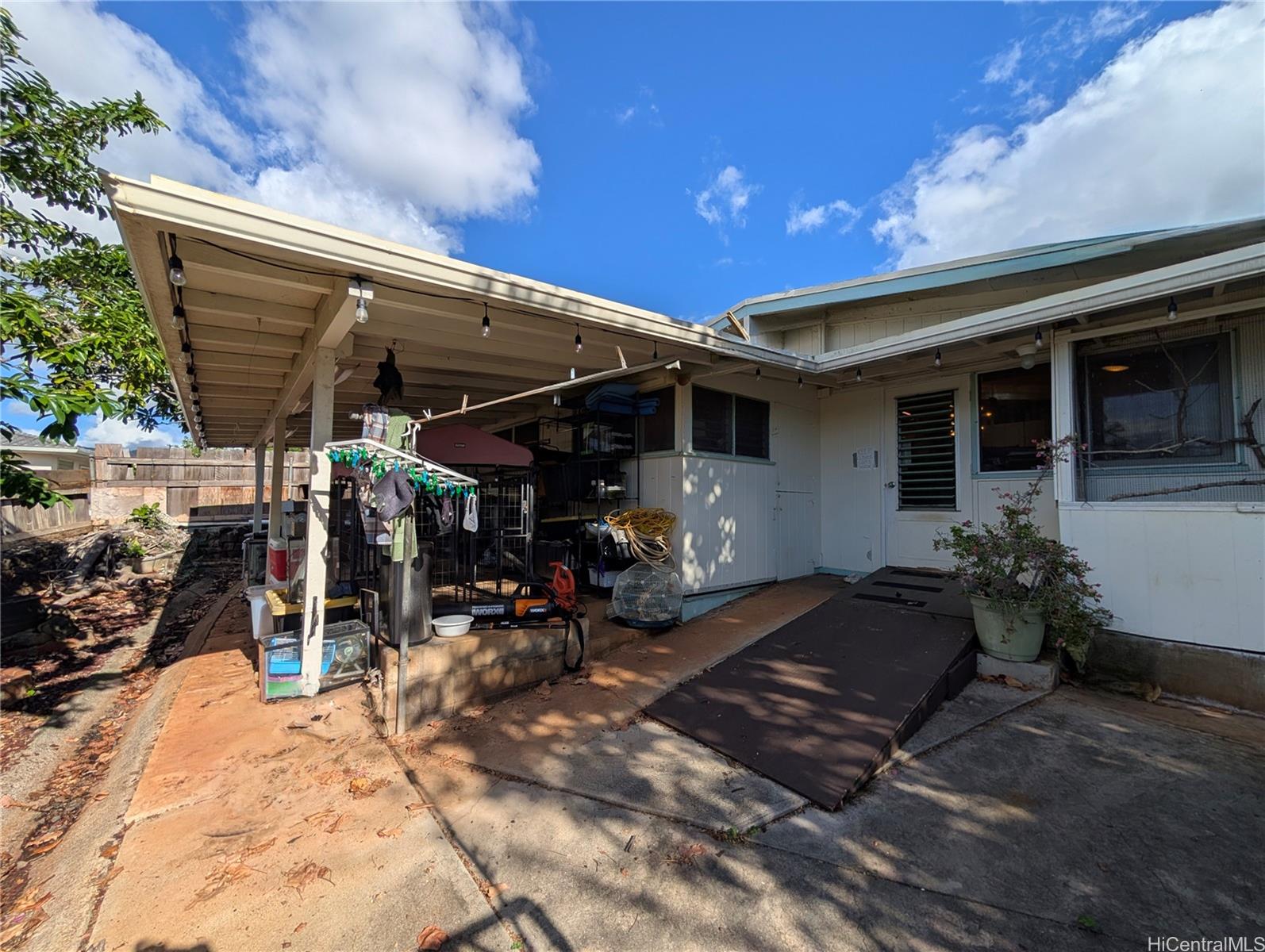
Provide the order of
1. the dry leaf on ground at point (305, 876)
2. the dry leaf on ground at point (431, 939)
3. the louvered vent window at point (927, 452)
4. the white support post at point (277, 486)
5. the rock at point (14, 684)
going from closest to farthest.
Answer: the dry leaf on ground at point (431, 939) → the dry leaf on ground at point (305, 876) → the rock at point (14, 684) → the louvered vent window at point (927, 452) → the white support post at point (277, 486)

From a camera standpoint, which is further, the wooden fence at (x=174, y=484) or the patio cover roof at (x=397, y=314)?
the wooden fence at (x=174, y=484)

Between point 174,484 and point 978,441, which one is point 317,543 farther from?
point 174,484

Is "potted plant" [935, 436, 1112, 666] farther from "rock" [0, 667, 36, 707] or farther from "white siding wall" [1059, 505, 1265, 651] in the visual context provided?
"rock" [0, 667, 36, 707]

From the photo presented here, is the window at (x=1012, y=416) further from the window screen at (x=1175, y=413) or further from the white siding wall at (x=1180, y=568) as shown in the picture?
the white siding wall at (x=1180, y=568)

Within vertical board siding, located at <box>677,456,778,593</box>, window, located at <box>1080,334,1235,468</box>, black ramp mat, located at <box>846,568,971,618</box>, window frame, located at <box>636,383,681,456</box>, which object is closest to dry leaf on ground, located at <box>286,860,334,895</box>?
vertical board siding, located at <box>677,456,778,593</box>

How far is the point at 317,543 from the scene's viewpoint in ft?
12.3

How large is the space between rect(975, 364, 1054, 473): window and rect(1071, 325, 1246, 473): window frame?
34.0 inches

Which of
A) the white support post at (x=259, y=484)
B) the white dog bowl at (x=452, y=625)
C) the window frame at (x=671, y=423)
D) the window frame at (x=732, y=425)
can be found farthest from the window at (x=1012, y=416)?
the white support post at (x=259, y=484)

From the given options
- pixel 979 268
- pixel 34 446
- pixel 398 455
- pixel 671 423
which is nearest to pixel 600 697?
pixel 398 455

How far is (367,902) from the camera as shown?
6.40ft

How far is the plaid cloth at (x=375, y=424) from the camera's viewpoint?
3732 mm

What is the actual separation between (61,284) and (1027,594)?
10.1 meters

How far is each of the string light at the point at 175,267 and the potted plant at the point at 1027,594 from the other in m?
5.31

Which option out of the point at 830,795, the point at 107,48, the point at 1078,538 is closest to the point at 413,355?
the point at 107,48
